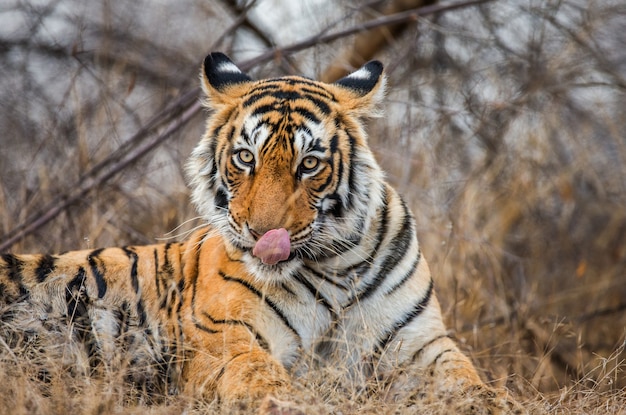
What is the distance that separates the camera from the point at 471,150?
6.68 m

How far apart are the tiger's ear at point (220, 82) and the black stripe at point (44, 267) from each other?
1.02 metres

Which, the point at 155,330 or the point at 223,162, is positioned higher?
the point at 223,162

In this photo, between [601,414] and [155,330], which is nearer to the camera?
[601,414]

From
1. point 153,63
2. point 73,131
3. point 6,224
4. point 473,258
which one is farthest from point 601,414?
point 153,63

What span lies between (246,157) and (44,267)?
1123 millimetres

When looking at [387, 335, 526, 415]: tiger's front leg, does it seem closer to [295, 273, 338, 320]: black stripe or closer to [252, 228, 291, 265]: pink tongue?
[295, 273, 338, 320]: black stripe

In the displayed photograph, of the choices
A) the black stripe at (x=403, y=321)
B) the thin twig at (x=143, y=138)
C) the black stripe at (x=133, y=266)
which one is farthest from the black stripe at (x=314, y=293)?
the thin twig at (x=143, y=138)

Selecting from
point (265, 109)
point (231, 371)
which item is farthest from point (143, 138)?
point (231, 371)

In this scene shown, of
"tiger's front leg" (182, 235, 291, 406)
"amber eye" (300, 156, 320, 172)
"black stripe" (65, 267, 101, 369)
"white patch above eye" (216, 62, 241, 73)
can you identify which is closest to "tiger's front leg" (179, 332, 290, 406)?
"tiger's front leg" (182, 235, 291, 406)

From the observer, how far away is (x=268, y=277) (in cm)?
318

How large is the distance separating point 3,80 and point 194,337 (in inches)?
180

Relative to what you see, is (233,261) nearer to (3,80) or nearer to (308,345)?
(308,345)

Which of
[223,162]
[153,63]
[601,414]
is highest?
[153,63]

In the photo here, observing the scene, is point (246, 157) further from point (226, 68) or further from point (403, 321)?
point (403, 321)
